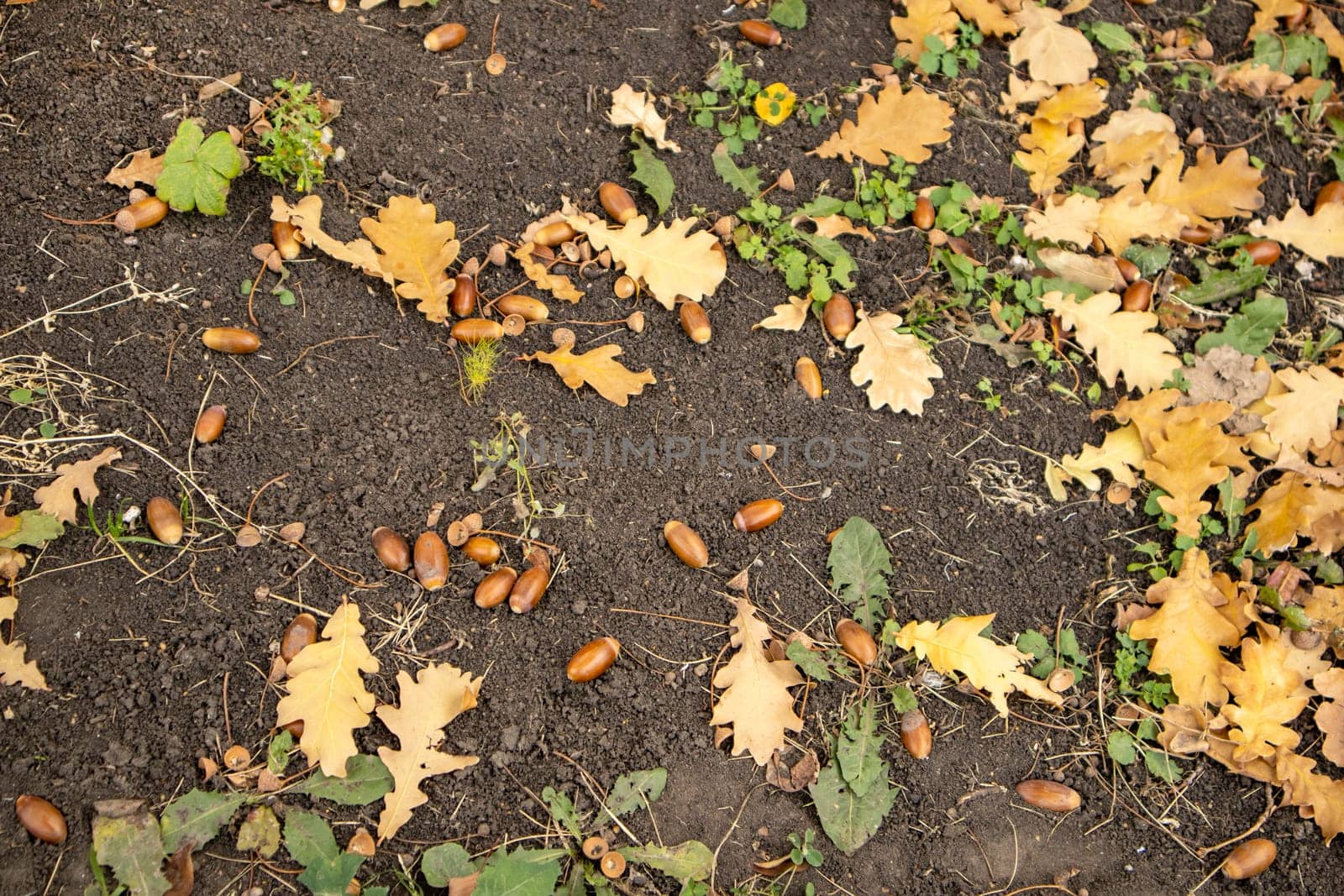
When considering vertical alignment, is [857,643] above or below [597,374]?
below

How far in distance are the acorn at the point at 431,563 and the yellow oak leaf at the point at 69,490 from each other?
823 mm

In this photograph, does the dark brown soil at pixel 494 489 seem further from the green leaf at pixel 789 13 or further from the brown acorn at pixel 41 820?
the green leaf at pixel 789 13

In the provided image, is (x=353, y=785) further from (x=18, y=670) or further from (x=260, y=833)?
(x=18, y=670)

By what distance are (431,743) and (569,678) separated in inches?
14.6

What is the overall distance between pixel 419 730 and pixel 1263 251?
3118 mm

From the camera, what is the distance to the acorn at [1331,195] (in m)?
3.28

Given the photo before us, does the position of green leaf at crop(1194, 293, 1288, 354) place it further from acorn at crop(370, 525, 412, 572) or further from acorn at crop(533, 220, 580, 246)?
acorn at crop(370, 525, 412, 572)

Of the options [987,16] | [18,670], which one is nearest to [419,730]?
[18,670]

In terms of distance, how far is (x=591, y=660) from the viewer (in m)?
2.38

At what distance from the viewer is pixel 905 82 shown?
3189mm

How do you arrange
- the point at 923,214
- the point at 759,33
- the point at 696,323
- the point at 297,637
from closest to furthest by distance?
the point at 297,637 → the point at 696,323 → the point at 923,214 → the point at 759,33

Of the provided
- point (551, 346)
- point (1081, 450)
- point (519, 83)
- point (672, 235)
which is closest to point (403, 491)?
point (551, 346)

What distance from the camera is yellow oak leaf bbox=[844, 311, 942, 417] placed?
278 cm

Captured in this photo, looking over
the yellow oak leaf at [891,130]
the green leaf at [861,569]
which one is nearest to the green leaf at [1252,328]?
the yellow oak leaf at [891,130]
